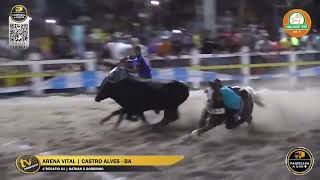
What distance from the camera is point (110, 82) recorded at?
3234mm

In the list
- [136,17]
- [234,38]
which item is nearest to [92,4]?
[136,17]

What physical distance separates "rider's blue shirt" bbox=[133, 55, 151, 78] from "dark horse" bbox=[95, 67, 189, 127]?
85 millimetres

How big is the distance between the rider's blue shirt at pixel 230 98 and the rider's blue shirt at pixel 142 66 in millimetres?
516

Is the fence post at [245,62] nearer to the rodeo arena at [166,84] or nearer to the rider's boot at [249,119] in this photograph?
the rodeo arena at [166,84]

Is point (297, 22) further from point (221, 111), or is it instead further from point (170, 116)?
point (170, 116)

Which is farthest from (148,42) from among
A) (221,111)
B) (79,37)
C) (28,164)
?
(28,164)

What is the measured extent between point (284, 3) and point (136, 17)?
3.23 feet

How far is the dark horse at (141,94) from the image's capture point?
10.4 ft

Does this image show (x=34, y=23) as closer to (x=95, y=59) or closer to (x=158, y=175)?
(x=95, y=59)

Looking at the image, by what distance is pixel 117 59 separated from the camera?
3150 millimetres

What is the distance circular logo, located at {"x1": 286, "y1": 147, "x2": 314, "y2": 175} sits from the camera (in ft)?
10.1

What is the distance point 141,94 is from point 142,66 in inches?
14.1

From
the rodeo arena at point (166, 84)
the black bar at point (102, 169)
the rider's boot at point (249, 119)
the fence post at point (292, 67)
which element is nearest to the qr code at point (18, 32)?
the rodeo arena at point (166, 84)

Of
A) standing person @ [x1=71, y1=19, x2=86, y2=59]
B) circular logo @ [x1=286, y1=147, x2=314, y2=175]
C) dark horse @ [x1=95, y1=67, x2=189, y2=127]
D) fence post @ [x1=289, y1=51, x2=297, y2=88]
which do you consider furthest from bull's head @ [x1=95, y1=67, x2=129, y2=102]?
circular logo @ [x1=286, y1=147, x2=314, y2=175]
